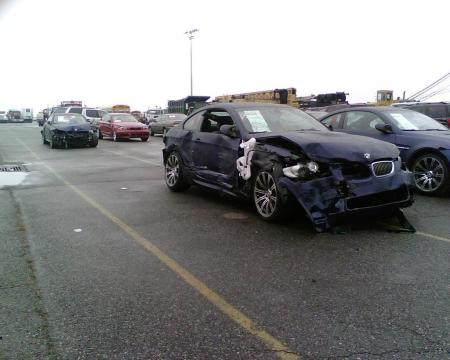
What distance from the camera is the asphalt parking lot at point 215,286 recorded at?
9.19 feet

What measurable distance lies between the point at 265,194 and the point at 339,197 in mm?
1103

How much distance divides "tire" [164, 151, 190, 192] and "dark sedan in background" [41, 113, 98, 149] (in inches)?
473

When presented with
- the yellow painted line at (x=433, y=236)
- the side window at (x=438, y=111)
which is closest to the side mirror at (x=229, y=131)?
the yellow painted line at (x=433, y=236)

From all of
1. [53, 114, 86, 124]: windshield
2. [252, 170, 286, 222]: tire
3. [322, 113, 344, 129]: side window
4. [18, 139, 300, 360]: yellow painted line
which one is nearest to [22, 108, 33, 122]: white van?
[53, 114, 86, 124]: windshield

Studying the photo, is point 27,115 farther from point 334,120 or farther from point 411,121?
point 411,121

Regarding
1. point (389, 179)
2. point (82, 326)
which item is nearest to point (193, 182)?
point (389, 179)

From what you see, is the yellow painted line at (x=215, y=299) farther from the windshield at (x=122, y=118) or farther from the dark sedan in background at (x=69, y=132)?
the windshield at (x=122, y=118)

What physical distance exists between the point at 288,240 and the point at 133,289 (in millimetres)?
2006

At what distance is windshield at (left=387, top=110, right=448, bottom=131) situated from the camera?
8.15 meters

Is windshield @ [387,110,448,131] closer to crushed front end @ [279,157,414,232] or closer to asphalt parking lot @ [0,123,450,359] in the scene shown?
asphalt parking lot @ [0,123,450,359]

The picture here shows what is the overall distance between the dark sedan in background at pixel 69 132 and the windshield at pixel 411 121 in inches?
558

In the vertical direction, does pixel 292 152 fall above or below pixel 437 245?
above

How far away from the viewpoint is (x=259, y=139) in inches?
229

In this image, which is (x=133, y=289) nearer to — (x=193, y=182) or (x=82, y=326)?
(x=82, y=326)
